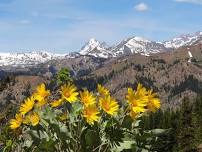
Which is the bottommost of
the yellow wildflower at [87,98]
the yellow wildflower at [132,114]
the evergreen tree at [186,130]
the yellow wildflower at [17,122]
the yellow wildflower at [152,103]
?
the evergreen tree at [186,130]

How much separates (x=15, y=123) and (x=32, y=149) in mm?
426

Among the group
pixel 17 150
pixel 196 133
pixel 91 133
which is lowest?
pixel 196 133

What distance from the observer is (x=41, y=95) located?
6.54 m

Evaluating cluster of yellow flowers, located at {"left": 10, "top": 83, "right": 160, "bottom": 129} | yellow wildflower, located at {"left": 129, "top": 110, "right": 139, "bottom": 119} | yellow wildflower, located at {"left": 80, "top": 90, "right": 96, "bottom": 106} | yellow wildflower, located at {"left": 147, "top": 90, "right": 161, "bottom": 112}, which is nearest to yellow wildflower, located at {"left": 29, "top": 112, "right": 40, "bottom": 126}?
cluster of yellow flowers, located at {"left": 10, "top": 83, "right": 160, "bottom": 129}

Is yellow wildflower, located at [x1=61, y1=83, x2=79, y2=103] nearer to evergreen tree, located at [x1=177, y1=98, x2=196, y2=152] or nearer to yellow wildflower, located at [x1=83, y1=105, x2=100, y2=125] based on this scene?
yellow wildflower, located at [x1=83, y1=105, x2=100, y2=125]

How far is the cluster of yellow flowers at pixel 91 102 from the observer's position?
20.1 ft

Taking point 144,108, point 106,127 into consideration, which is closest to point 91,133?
point 106,127

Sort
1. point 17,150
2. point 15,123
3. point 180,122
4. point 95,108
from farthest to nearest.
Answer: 1. point 180,122
2. point 17,150
3. point 15,123
4. point 95,108

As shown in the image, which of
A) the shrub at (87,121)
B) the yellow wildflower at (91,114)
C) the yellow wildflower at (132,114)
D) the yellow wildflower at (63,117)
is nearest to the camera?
the yellow wildflower at (91,114)

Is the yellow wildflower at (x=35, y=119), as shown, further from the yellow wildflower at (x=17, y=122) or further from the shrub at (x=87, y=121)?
the yellow wildflower at (x=17, y=122)

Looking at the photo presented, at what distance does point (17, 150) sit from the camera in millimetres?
7090

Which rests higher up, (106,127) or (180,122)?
(106,127)

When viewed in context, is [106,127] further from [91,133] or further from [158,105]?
[158,105]

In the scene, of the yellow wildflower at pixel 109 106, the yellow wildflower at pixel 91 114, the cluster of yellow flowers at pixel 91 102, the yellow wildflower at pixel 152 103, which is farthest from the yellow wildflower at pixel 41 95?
the yellow wildflower at pixel 152 103
